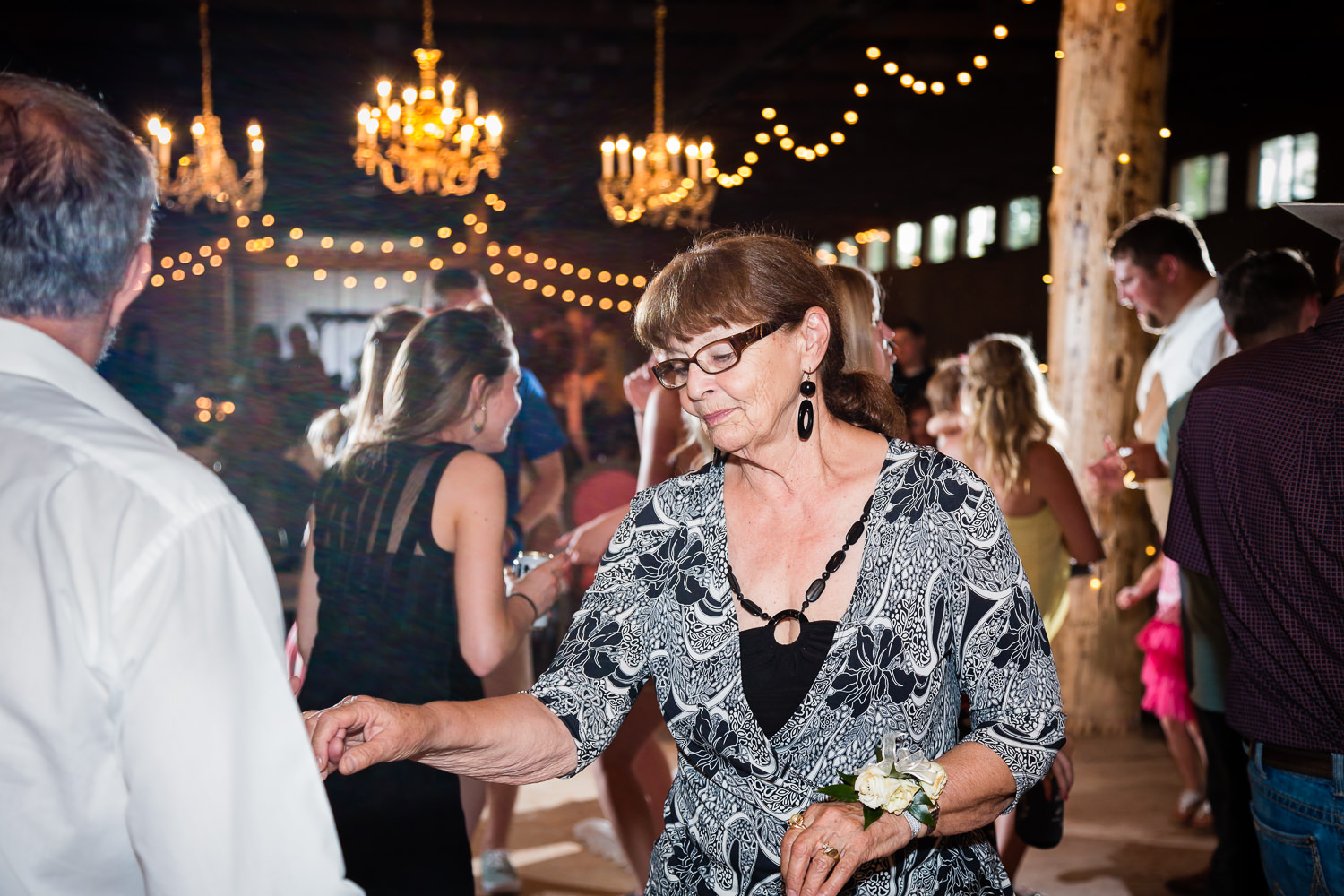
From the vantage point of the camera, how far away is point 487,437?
9.90ft

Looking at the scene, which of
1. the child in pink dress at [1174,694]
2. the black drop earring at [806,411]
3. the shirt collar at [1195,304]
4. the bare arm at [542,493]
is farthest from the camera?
the child in pink dress at [1174,694]

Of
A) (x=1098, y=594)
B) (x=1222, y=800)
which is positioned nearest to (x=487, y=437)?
(x=1222, y=800)

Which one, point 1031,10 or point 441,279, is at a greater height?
point 1031,10

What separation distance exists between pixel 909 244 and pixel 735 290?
56.0 ft

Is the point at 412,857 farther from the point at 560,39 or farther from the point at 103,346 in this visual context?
the point at 560,39

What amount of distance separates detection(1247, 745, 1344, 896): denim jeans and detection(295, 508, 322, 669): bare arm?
1932 mm

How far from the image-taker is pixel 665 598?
1.71m

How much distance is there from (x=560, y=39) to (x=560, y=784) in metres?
6.45

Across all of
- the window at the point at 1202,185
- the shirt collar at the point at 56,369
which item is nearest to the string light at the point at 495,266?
the window at the point at 1202,185

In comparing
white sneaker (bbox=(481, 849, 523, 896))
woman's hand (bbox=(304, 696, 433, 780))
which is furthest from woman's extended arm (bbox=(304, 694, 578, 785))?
white sneaker (bbox=(481, 849, 523, 896))

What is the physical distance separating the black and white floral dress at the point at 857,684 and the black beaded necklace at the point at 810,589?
0.02 metres

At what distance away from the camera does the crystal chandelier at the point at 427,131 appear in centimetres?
672

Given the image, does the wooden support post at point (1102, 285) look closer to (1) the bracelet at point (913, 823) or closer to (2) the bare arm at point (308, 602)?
(2) the bare arm at point (308, 602)

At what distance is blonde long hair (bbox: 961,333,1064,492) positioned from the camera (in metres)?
3.51
